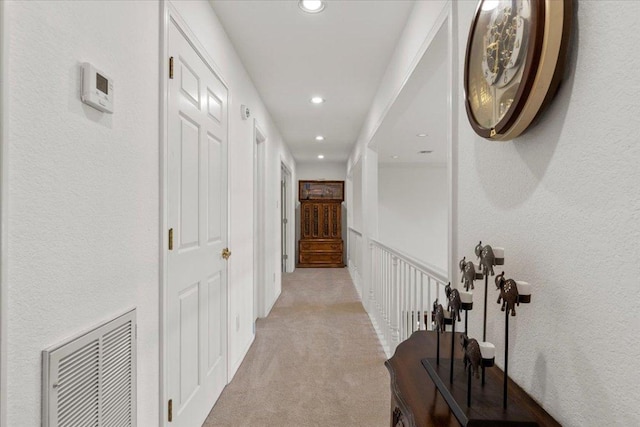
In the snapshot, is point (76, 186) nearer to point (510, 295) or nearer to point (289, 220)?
point (510, 295)

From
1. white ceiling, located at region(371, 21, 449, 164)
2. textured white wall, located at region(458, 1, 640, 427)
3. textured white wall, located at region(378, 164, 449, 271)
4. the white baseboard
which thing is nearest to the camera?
textured white wall, located at region(458, 1, 640, 427)

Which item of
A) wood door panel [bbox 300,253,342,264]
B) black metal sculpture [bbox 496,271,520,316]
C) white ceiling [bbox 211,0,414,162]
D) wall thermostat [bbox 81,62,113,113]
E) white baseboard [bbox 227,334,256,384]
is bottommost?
white baseboard [bbox 227,334,256,384]

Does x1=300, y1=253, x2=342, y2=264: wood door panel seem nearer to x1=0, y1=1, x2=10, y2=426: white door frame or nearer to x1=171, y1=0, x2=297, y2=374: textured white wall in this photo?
x1=171, y1=0, x2=297, y2=374: textured white wall

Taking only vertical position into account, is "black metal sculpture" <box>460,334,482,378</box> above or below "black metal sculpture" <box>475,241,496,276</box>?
below

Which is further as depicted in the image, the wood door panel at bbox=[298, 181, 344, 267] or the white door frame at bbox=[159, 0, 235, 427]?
the wood door panel at bbox=[298, 181, 344, 267]

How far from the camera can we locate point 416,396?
0.88 m

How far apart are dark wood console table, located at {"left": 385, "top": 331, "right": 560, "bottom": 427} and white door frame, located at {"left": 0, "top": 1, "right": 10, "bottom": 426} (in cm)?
90

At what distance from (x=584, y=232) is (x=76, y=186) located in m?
1.28

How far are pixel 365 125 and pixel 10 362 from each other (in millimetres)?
4335

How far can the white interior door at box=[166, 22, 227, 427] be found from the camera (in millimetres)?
1649

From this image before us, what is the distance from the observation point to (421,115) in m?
4.07

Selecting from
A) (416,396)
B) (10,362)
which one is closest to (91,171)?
(10,362)

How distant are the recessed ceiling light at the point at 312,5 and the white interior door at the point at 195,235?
0.68m

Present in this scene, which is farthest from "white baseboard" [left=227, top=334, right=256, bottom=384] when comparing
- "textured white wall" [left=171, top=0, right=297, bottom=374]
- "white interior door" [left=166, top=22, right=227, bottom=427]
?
"white interior door" [left=166, top=22, right=227, bottom=427]
